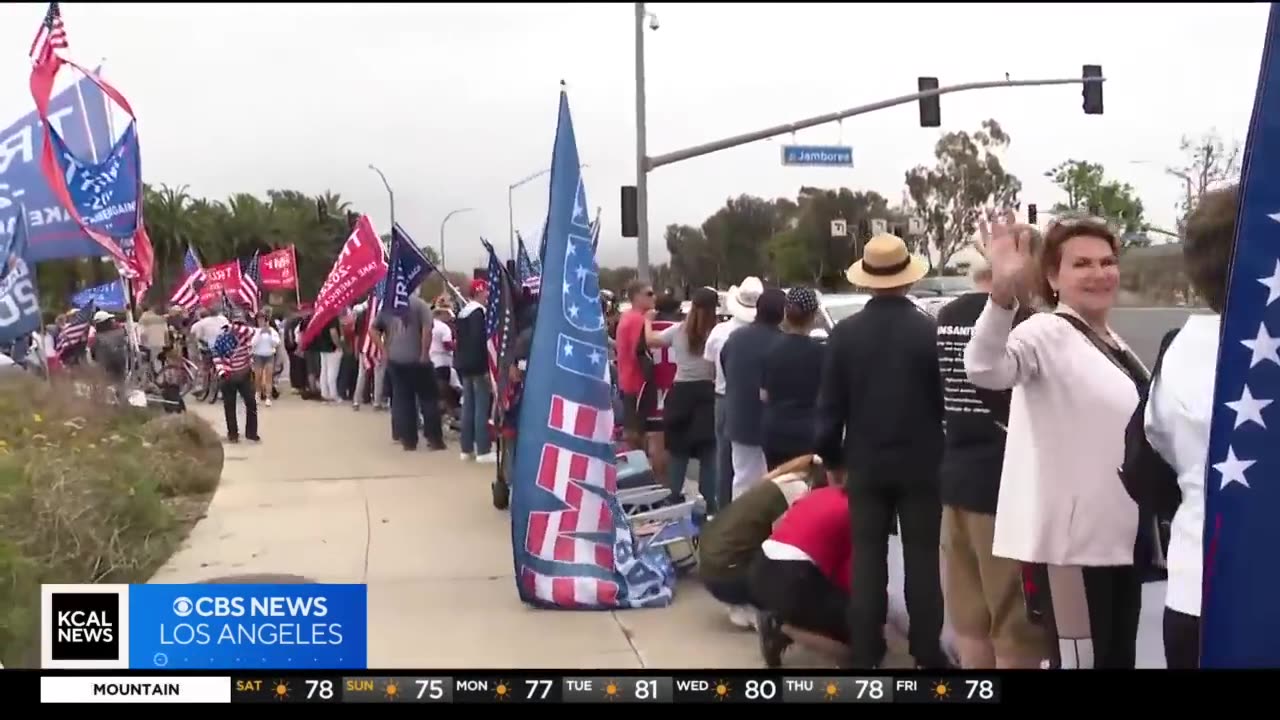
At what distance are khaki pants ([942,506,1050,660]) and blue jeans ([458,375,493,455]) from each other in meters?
3.85

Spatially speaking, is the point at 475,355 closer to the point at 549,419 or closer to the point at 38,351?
the point at 549,419

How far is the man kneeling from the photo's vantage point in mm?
3104

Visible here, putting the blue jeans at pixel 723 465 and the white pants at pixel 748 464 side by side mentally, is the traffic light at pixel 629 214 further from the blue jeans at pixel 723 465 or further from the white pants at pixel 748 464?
the blue jeans at pixel 723 465

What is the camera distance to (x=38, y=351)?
3.09 m

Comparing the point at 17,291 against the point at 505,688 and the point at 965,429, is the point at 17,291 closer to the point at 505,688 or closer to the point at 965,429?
the point at 505,688

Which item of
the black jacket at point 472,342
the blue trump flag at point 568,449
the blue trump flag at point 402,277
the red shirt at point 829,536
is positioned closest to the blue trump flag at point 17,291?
the blue trump flag at point 402,277

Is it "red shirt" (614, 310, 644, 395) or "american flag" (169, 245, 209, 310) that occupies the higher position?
"american flag" (169, 245, 209, 310)

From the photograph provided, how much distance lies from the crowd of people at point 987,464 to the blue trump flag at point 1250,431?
0.28 feet

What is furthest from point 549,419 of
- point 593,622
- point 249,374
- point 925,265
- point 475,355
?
point 475,355

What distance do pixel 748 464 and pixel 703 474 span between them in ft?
2.58

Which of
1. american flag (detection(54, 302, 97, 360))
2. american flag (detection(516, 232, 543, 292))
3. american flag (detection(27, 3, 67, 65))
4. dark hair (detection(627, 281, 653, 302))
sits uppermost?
american flag (detection(27, 3, 67, 65))

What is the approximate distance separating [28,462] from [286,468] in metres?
1.02

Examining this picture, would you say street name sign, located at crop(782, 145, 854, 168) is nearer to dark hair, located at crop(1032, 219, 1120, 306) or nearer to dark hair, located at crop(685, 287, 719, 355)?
dark hair, located at crop(1032, 219, 1120, 306)

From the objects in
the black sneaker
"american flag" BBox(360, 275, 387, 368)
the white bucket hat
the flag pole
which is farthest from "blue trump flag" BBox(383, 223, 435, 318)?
the black sneaker
